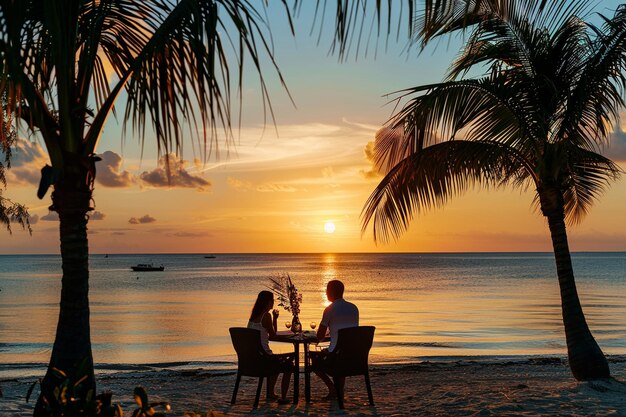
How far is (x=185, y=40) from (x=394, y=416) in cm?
522

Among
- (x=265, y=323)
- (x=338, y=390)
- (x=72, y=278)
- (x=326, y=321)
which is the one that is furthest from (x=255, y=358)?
(x=72, y=278)

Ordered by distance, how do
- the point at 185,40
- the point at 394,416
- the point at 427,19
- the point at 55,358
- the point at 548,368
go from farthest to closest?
1. the point at 548,368
2. the point at 394,416
3. the point at 55,358
4. the point at 185,40
5. the point at 427,19

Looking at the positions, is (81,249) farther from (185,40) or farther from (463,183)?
(463,183)

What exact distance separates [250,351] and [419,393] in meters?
2.69

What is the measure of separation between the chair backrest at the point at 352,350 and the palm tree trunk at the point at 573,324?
Answer: 3021 mm

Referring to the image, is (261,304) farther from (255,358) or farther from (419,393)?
(419,393)

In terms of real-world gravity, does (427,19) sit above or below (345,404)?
above

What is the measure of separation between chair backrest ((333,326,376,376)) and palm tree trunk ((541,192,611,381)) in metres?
3.02

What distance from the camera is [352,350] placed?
834 centimetres

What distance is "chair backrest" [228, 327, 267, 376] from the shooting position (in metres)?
8.42

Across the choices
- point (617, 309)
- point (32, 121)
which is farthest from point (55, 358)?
point (617, 309)

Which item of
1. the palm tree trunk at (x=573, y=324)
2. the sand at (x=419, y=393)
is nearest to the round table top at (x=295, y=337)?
the sand at (x=419, y=393)

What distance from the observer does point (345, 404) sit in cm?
891

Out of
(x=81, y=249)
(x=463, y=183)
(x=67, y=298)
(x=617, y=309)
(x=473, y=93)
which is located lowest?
(x=617, y=309)
